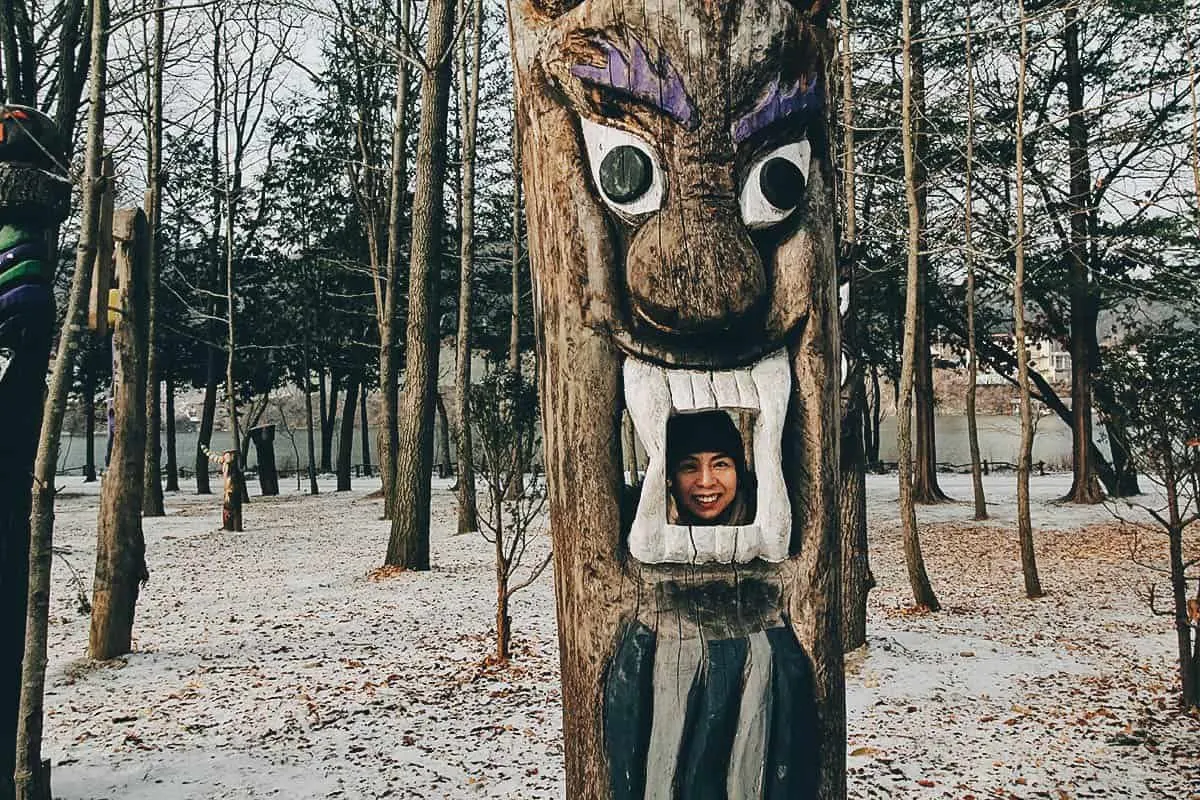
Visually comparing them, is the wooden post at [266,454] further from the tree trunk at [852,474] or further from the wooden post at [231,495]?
the tree trunk at [852,474]

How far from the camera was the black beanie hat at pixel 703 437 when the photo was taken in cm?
245

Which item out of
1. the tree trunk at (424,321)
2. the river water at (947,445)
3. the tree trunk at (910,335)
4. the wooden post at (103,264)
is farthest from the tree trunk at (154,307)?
the river water at (947,445)

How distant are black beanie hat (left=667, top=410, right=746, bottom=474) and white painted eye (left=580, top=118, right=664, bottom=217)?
60 centimetres

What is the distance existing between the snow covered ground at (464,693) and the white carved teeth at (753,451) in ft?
9.74

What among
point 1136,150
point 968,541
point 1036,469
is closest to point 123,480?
point 968,541

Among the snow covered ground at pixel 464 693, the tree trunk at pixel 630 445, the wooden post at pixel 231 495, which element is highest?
the tree trunk at pixel 630 445

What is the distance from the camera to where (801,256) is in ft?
8.01

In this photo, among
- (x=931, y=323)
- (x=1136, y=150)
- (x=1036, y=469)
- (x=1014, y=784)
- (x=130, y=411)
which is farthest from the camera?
(x=1036, y=469)

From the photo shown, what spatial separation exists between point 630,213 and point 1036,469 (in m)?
34.0

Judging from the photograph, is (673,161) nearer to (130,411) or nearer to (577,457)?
(577,457)

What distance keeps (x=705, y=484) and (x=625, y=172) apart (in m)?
0.89

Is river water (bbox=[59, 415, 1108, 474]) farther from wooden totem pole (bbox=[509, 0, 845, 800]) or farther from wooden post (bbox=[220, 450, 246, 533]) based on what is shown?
wooden totem pole (bbox=[509, 0, 845, 800])

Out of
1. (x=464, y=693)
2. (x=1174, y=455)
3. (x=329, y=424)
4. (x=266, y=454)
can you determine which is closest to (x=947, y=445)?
(x=329, y=424)

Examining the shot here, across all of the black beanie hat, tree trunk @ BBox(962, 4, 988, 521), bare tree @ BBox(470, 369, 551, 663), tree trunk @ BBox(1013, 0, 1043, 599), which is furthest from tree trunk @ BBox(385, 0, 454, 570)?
the black beanie hat
